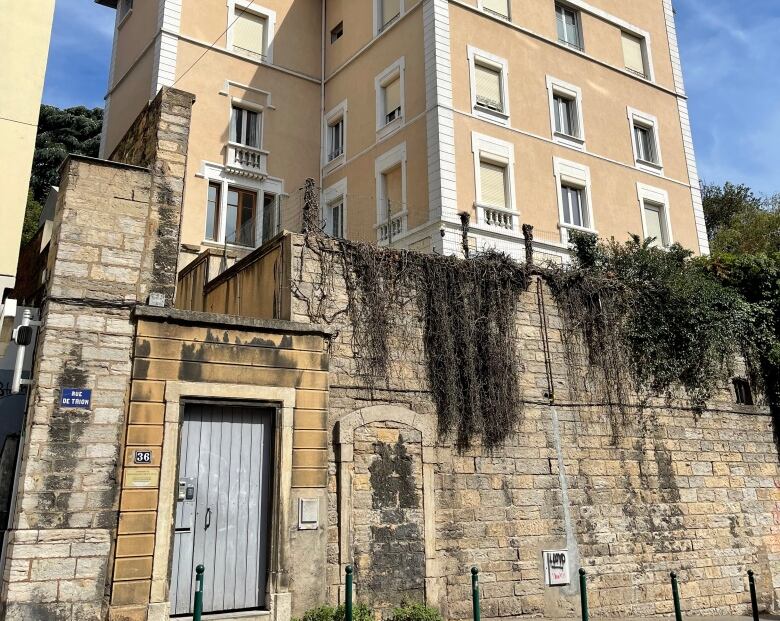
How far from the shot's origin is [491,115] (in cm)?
1691

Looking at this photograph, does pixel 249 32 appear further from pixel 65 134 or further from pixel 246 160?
pixel 65 134

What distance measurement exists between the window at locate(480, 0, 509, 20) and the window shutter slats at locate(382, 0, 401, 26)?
7.48 ft

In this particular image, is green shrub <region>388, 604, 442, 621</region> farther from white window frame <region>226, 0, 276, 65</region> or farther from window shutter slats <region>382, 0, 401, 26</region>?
white window frame <region>226, 0, 276, 65</region>

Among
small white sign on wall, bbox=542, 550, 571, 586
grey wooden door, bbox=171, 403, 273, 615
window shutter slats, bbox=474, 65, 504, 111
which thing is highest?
window shutter slats, bbox=474, 65, 504, 111

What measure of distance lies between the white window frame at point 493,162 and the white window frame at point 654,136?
4.71 metres

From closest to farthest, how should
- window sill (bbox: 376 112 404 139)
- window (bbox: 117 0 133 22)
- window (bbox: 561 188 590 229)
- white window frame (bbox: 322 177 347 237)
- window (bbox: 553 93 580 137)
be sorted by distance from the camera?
window sill (bbox: 376 112 404 139), window (bbox: 561 188 590 229), window (bbox: 553 93 580 137), white window frame (bbox: 322 177 347 237), window (bbox: 117 0 133 22)

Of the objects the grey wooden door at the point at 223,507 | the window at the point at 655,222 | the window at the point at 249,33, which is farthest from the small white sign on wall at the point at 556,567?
the window at the point at 249,33

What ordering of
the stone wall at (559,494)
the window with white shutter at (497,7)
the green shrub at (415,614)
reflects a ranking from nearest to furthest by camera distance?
the green shrub at (415,614) → the stone wall at (559,494) → the window with white shutter at (497,7)

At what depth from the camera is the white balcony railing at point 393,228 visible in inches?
625

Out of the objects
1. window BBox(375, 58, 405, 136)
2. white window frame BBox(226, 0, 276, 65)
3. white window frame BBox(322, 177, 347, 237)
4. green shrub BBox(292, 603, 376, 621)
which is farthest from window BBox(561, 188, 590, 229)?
green shrub BBox(292, 603, 376, 621)

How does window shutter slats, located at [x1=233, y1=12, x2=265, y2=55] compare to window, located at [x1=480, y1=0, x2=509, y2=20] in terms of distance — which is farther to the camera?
window shutter slats, located at [x1=233, y1=12, x2=265, y2=55]

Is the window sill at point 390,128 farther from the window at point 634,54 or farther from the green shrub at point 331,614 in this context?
the green shrub at point 331,614

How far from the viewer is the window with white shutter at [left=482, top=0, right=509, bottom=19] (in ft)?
58.4

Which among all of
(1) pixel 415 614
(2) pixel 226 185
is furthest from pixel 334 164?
(1) pixel 415 614
